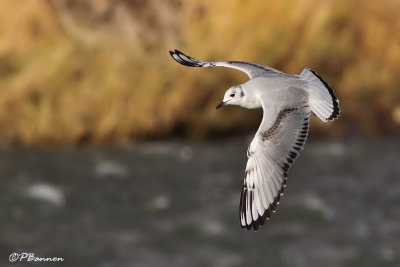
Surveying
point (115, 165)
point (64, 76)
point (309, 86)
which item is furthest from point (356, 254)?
point (309, 86)

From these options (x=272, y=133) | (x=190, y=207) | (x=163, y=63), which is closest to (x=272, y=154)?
(x=272, y=133)

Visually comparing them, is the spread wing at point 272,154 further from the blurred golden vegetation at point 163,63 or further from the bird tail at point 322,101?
the blurred golden vegetation at point 163,63

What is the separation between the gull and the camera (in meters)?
3.21

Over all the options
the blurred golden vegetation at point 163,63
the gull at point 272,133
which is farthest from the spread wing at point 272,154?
the blurred golden vegetation at point 163,63

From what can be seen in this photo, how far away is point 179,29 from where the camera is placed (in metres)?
7.99

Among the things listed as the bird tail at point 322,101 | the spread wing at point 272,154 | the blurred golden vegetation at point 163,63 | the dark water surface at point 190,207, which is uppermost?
the blurred golden vegetation at point 163,63

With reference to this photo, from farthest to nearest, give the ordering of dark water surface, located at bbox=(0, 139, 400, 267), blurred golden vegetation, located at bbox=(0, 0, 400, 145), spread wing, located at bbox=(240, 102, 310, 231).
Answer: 1. blurred golden vegetation, located at bbox=(0, 0, 400, 145)
2. dark water surface, located at bbox=(0, 139, 400, 267)
3. spread wing, located at bbox=(240, 102, 310, 231)

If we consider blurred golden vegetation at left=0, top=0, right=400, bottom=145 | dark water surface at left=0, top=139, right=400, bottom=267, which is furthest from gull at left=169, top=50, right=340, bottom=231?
blurred golden vegetation at left=0, top=0, right=400, bottom=145

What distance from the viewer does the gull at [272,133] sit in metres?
3.21

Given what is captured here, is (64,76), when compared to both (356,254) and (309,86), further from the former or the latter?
(309,86)

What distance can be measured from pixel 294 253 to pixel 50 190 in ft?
7.14

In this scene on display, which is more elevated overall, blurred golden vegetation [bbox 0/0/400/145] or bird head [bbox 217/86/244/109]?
blurred golden vegetation [bbox 0/0/400/145]

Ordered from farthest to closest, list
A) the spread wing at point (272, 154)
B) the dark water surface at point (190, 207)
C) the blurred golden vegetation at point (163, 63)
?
the blurred golden vegetation at point (163, 63) → the dark water surface at point (190, 207) → the spread wing at point (272, 154)

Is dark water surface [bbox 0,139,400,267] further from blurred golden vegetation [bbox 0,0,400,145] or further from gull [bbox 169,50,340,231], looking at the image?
gull [bbox 169,50,340,231]
